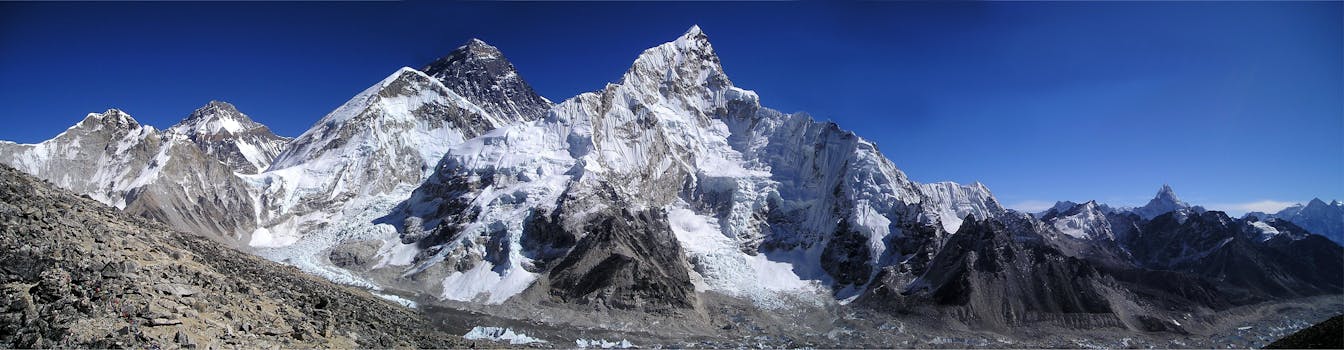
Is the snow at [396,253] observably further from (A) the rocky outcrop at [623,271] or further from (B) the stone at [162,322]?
(B) the stone at [162,322]

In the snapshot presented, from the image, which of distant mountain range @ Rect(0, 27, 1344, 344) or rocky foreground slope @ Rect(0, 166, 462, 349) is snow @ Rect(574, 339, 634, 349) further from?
rocky foreground slope @ Rect(0, 166, 462, 349)

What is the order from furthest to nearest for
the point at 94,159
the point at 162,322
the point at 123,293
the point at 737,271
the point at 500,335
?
the point at 94,159 < the point at 737,271 < the point at 500,335 < the point at 123,293 < the point at 162,322

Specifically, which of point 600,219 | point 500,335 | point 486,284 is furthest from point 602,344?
point 600,219

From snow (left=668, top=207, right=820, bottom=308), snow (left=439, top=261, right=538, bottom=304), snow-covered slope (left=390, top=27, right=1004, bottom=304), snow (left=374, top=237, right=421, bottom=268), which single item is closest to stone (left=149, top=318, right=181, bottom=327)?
snow (left=439, top=261, right=538, bottom=304)

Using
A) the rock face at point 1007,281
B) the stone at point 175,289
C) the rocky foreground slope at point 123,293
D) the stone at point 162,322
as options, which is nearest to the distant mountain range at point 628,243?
the rock face at point 1007,281

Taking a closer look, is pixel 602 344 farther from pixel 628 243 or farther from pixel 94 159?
pixel 94 159

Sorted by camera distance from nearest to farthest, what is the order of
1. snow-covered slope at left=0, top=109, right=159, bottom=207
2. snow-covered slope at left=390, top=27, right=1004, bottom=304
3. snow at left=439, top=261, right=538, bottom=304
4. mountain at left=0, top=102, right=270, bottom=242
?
1. snow at left=439, top=261, right=538, bottom=304
2. snow-covered slope at left=390, top=27, right=1004, bottom=304
3. mountain at left=0, top=102, right=270, bottom=242
4. snow-covered slope at left=0, top=109, right=159, bottom=207
